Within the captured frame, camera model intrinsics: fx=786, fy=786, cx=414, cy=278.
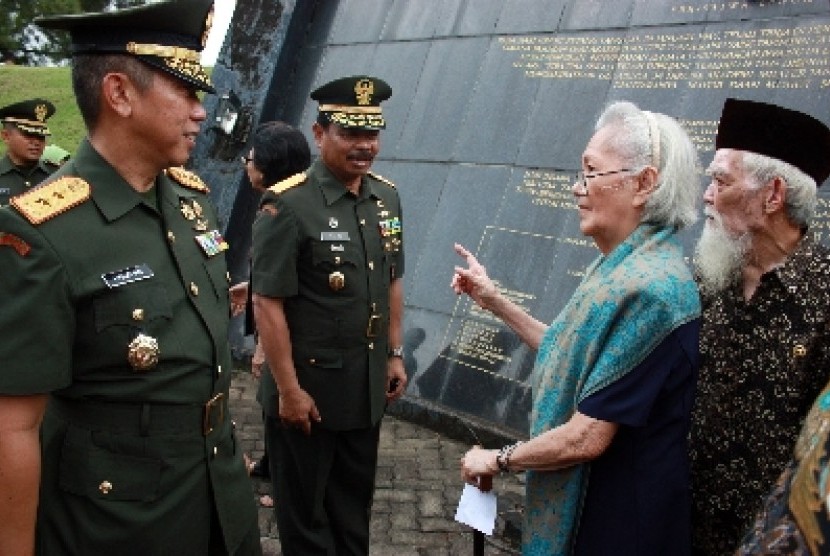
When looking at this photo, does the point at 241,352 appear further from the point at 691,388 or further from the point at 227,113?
the point at 691,388

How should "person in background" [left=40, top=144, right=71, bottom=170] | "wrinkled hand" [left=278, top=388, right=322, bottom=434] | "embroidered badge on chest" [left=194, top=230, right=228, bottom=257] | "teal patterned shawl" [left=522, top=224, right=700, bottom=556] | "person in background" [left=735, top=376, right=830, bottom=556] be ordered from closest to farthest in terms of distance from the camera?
1. "person in background" [left=735, top=376, right=830, bottom=556]
2. "teal patterned shawl" [left=522, top=224, right=700, bottom=556]
3. "embroidered badge on chest" [left=194, top=230, right=228, bottom=257]
4. "wrinkled hand" [left=278, top=388, right=322, bottom=434]
5. "person in background" [left=40, top=144, right=71, bottom=170]

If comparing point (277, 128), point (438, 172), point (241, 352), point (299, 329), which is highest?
point (438, 172)

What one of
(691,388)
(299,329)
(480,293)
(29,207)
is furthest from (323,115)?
(691,388)

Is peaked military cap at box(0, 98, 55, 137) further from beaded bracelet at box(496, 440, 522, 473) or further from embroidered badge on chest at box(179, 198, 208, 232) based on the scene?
beaded bracelet at box(496, 440, 522, 473)

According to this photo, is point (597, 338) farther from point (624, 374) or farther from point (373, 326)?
point (373, 326)

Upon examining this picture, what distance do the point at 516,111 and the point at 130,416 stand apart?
4.84 meters

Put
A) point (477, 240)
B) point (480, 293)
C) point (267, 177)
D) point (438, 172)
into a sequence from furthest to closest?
point (438, 172), point (477, 240), point (267, 177), point (480, 293)

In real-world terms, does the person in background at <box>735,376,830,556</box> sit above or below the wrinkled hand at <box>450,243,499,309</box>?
below

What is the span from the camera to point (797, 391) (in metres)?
2.36

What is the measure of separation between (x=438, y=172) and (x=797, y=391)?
4.57m

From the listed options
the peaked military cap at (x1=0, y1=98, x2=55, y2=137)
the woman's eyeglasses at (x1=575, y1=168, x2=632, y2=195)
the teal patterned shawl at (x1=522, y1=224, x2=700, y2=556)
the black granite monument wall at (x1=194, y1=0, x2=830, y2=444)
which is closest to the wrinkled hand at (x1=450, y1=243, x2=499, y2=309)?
the teal patterned shawl at (x1=522, y1=224, x2=700, y2=556)

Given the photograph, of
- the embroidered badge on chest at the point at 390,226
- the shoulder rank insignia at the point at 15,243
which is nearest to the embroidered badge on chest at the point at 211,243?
the shoulder rank insignia at the point at 15,243

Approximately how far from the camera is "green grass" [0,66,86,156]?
1611 centimetres

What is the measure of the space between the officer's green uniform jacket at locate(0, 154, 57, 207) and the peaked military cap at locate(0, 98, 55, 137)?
330 millimetres
